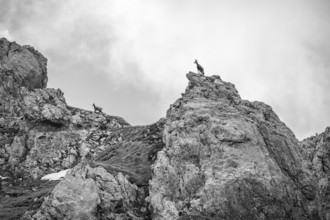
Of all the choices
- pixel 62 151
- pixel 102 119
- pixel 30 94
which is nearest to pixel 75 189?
pixel 62 151

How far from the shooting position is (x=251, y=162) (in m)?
43.2

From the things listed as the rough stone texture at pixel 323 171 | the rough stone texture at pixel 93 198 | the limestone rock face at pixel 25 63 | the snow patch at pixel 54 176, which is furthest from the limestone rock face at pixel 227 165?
the limestone rock face at pixel 25 63

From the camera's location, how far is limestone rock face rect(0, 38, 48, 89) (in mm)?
106188

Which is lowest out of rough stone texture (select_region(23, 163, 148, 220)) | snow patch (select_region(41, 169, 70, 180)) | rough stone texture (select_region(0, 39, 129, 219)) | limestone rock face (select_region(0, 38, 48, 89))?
rough stone texture (select_region(23, 163, 148, 220))

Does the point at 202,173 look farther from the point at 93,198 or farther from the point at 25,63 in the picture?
the point at 25,63

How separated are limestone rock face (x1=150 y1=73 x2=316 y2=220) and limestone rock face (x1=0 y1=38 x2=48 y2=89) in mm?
66614

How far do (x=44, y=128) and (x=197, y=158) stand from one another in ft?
180

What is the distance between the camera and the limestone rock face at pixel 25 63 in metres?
106

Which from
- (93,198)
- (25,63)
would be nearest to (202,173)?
(93,198)

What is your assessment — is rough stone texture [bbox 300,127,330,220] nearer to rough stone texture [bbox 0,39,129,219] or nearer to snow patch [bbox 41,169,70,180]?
rough stone texture [bbox 0,39,129,219]

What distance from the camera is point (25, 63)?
364 feet

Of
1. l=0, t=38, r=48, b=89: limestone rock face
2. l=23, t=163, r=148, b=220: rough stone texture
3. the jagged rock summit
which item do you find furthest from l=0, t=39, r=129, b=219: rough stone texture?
l=23, t=163, r=148, b=220: rough stone texture

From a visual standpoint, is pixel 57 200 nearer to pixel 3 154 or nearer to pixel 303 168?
pixel 303 168

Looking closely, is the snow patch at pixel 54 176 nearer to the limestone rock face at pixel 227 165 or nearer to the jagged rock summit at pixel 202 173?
the jagged rock summit at pixel 202 173
